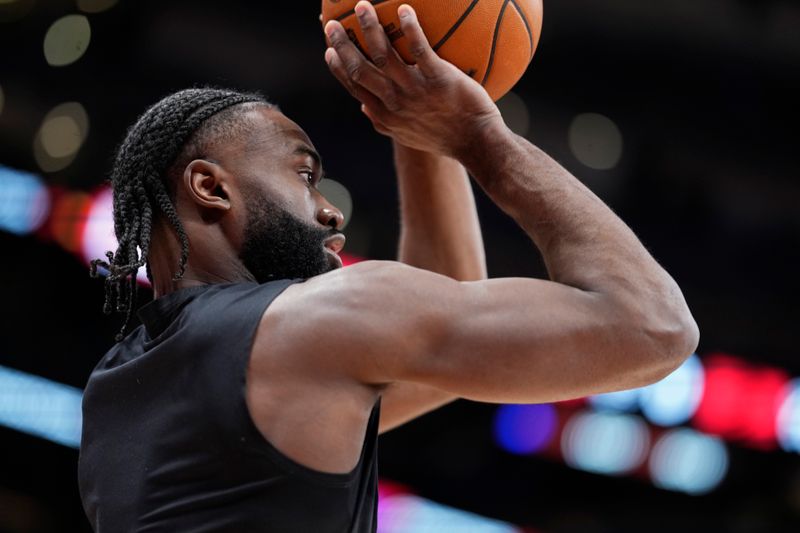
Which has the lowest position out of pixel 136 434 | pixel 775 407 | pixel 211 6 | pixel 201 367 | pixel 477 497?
pixel 477 497

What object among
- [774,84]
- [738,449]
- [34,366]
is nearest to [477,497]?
[738,449]

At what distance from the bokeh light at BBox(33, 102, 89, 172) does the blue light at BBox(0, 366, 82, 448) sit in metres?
1.69

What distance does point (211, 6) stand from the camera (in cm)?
989

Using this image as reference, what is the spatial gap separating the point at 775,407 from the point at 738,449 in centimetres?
74

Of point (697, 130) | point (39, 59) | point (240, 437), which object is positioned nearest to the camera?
point (240, 437)

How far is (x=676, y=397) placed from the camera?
9.36m

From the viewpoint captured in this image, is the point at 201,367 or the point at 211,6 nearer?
the point at 201,367

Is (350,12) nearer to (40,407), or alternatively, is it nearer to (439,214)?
(439,214)

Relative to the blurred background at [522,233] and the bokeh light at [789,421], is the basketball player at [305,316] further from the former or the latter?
the bokeh light at [789,421]

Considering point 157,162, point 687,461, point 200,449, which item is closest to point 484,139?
point 157,162

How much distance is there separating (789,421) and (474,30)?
7.77 meters

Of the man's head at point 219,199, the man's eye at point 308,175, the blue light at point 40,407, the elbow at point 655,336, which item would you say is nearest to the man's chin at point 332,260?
the man's head at point 219,199

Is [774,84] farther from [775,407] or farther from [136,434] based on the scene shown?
[136,434]

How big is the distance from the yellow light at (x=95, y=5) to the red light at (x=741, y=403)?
5.59 meters
